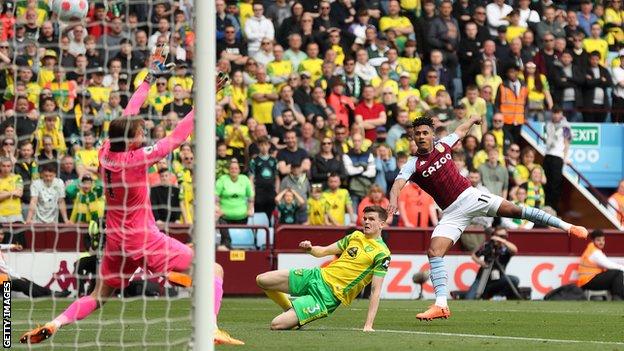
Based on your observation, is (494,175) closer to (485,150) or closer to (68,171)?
(485,150)

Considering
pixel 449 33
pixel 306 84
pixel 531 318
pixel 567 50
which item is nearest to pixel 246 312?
pixel 531 318

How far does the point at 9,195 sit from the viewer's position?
746 inches

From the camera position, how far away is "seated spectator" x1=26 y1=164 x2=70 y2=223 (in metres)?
19.9

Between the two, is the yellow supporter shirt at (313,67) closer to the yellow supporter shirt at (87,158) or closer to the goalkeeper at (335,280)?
the yellow supporter shirt at (87,158)

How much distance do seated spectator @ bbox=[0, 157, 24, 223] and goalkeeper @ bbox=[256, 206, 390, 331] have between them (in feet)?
19.3

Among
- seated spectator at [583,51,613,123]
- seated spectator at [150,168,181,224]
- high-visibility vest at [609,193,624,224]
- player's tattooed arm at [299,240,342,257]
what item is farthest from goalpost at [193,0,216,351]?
seated spectator at [583,51,613,123]

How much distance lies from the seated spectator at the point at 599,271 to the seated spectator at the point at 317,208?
4.47 metres

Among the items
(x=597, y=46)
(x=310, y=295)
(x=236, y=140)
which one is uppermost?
(x=597, y=46)

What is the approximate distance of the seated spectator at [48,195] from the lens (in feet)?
65.2

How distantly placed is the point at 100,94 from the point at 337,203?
5.33 metres

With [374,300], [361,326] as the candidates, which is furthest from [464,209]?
[374,300]

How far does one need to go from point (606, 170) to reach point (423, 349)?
57.2ft

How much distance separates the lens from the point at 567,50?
2872 centimetres

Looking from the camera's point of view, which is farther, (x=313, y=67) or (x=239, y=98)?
(x=313, y=67)
